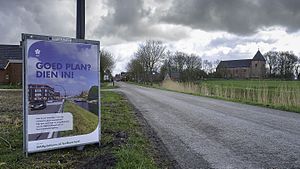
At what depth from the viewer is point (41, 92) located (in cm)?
538

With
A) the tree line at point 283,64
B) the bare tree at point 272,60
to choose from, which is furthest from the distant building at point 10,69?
the bare tree at point 272,60

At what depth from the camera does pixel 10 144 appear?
6375 millimetres

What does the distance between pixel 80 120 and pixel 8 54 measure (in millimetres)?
50820

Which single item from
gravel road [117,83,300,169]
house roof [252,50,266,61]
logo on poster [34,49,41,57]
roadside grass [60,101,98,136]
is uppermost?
house roof [252,50,266,61]

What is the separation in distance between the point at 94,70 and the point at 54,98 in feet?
3.29

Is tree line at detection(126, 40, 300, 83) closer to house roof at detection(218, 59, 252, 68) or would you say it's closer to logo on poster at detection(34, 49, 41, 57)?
house roof at detection(218, 59, 252, 68)

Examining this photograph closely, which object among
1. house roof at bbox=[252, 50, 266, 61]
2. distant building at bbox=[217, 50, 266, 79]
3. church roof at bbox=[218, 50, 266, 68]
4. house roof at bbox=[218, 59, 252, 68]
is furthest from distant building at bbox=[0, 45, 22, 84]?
house roof at bbox=[252, 50, 266, 61]

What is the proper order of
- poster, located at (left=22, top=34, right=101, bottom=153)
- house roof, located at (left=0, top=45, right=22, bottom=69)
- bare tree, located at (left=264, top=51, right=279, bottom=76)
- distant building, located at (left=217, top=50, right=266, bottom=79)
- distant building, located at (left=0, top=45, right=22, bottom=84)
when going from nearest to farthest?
poster, located at (left=22, top=34, right=101, bottom=153)
distant building, located at (left=0, top=45, right=22, bottom=84)
house roof, located at (left=0, top=45, right=22, bottom=69)
bare tree, located at (left=264, top=51, right=279, bottom=76)
distant building, located at (left=217, top=50, right=266, bottom=79)

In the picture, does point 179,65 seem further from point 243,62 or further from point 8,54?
point 243,62

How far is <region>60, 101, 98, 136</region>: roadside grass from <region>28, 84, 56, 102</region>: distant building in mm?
Result: 323

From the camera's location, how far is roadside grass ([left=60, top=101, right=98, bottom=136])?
5.75 meters

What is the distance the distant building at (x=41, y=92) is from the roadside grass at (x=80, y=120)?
32cm

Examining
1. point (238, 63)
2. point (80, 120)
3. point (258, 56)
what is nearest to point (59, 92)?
point (80, 120)

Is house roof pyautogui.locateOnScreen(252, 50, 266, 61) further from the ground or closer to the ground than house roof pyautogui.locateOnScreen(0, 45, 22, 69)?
further from the ground
